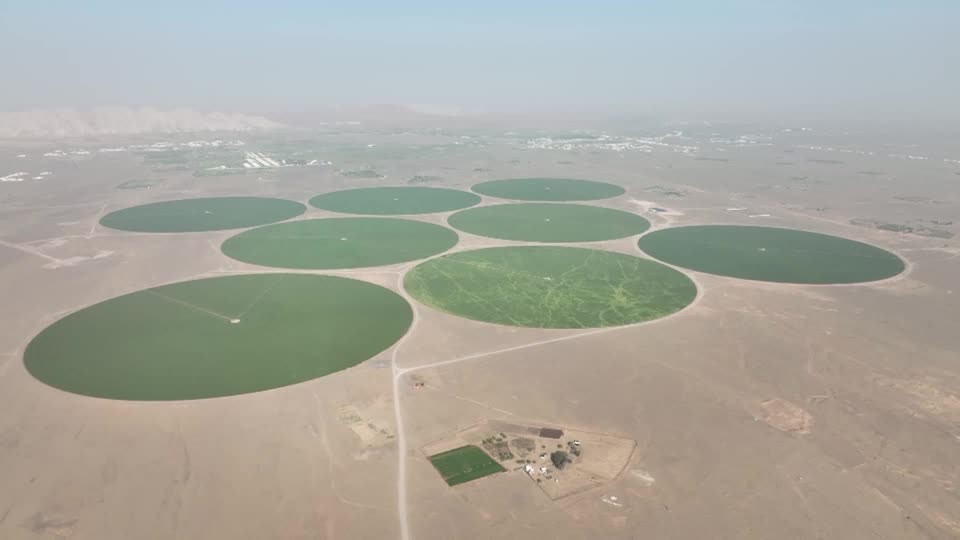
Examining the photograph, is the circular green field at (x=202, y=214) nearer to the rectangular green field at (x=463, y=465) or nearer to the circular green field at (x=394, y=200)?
the circular green field at (x=394, y=200)

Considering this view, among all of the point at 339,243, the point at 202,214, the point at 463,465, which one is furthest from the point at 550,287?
the point at 202,214

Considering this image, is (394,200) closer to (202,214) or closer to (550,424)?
(202,214)

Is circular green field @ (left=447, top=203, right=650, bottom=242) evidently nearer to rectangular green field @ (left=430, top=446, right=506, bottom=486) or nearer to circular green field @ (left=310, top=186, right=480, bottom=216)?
circular green field @ (left=310, top=186, right=480, bottom=216)

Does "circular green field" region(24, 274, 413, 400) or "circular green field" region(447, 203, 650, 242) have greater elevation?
"circular green field" region(447, 203, 650, 242)

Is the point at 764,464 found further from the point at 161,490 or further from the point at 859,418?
the point at 161,490

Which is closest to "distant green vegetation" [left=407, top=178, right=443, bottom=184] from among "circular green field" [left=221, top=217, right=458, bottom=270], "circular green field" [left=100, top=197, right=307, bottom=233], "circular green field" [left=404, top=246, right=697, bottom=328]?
"circular green field" [left=100, top=197, right=307, bottom=233]

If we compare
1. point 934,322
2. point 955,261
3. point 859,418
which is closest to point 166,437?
point 859,418
